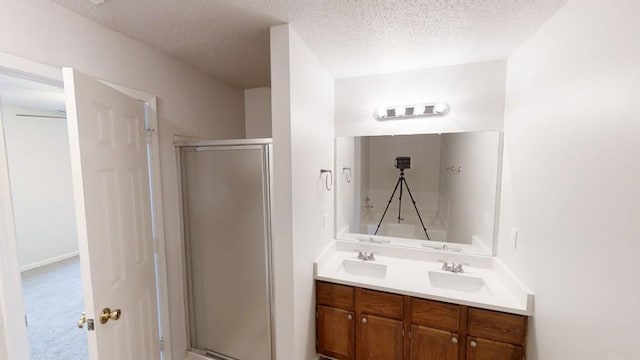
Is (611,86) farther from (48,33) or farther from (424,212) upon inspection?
(48,33)

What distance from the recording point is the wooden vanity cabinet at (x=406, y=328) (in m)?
1.55

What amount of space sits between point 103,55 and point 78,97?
0.60 meters

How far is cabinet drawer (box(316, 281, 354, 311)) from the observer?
73.9 inches

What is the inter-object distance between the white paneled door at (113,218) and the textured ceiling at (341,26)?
46cm

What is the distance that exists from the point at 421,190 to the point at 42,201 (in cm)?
582

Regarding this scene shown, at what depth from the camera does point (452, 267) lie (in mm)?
2014

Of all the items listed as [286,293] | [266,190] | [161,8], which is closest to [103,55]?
[161,8]

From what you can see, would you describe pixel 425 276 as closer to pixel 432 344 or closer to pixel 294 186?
pixel 432 344

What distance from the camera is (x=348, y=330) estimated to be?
1.89 m

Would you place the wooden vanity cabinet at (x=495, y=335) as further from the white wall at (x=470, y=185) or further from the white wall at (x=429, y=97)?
the white wall at (x=429, y=97)

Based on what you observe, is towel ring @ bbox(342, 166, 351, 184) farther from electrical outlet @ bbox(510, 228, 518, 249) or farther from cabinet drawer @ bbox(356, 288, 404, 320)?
electrical outlet @ bbox(510, 228, 518, 249)

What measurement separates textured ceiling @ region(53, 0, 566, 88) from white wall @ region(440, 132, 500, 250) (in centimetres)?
66

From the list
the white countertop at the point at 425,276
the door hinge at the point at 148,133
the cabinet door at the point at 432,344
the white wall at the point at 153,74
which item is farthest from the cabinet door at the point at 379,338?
the door hinge at the point at 148,133

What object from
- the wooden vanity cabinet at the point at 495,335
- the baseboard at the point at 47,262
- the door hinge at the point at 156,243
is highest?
the door hinge at the point at 156,243
